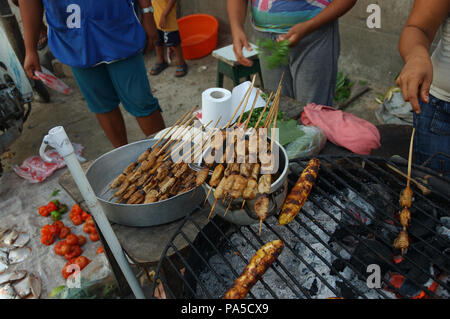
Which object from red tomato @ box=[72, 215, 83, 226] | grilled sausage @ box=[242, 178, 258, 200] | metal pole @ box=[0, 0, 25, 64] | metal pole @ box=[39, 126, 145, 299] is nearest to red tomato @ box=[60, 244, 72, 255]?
red tomato @ box=[72, 215, 83, 226]

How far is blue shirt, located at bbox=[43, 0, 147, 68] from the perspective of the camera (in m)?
3.08

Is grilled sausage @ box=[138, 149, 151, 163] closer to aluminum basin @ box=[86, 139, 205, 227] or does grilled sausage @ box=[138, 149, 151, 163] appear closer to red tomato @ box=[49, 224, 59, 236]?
aluminum basin @ box=[86, 139, 205, 227]

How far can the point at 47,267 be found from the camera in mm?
3518

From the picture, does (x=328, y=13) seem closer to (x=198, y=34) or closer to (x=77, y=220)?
(x=77, y=220)

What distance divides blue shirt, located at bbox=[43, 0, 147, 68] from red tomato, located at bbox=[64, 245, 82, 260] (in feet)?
6.88

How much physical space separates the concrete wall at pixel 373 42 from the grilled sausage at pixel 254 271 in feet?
16.4

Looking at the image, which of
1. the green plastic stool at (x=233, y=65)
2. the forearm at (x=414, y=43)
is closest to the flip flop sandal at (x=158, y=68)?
the green plastic stool at (x=233, y=65)

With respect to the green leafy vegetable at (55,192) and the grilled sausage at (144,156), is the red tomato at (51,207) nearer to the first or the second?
the green leafy vegetable at (55,192)

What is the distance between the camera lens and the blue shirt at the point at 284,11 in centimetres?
304

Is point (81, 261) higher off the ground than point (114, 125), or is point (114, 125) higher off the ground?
point (114, 125)

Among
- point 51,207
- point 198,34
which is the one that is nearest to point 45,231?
point 51,207

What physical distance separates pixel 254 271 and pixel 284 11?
2624 mm

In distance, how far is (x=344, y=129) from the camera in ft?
9.17
